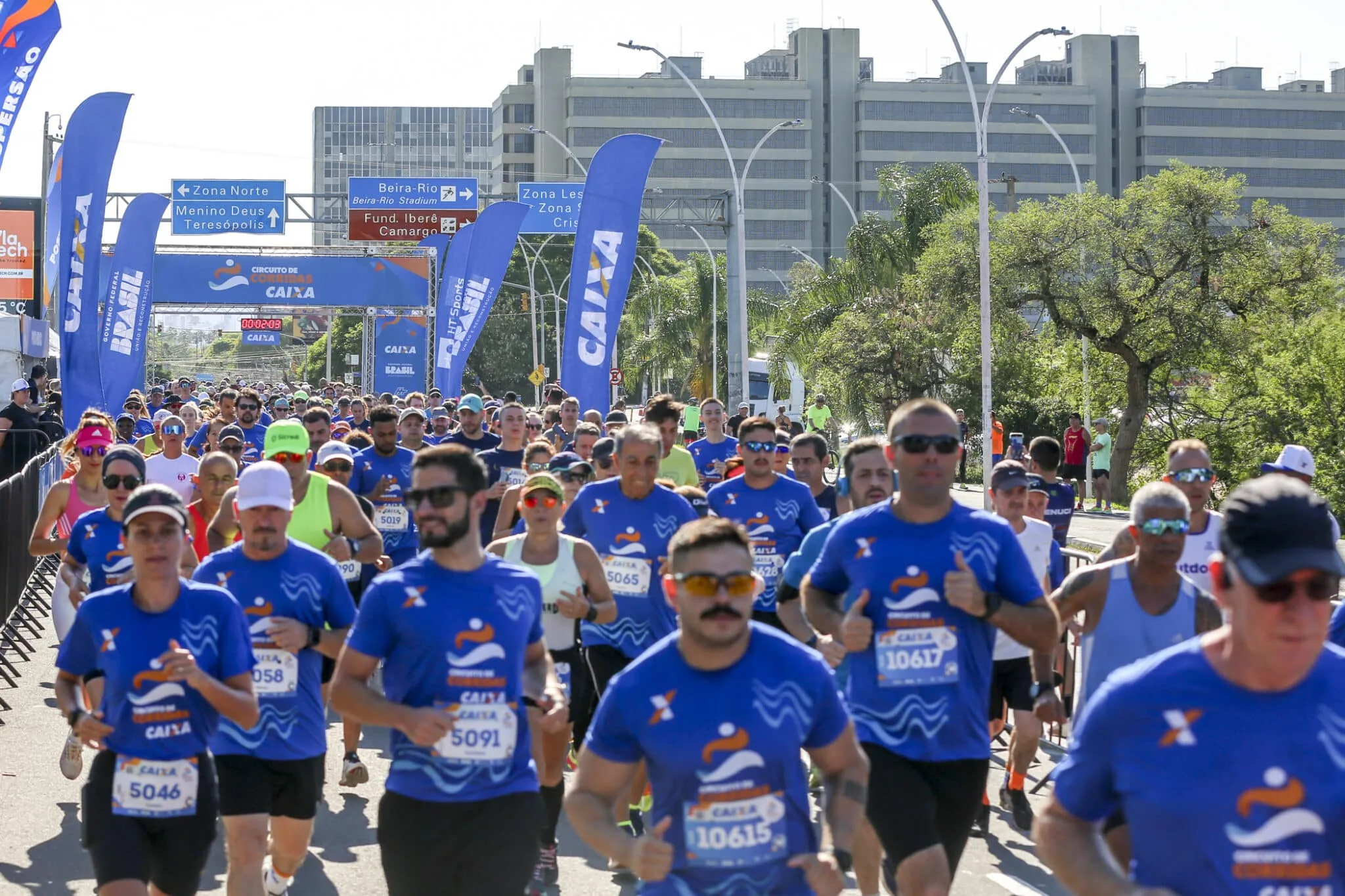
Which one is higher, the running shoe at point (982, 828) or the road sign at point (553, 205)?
the road sign at point (553, 205)

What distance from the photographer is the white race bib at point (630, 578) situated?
315 inches

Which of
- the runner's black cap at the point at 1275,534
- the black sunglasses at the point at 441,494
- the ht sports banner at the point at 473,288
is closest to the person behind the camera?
the runner's black cap at the point at 1275,534

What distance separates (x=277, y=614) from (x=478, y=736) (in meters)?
1.43

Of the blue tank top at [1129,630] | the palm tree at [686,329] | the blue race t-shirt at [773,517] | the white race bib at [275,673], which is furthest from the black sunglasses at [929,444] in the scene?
the palm tree at [686,329]

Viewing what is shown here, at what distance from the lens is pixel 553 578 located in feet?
24.2

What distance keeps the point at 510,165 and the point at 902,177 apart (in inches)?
3373

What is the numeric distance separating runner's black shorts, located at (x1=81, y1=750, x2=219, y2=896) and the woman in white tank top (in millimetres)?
1974

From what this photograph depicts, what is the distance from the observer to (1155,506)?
6273 millimetres

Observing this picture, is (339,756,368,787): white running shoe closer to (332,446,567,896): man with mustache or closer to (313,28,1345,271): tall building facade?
(332,446,567,896): man with mustache

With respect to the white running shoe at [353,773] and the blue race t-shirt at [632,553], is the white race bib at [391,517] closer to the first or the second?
the white running shoe at [353,773]

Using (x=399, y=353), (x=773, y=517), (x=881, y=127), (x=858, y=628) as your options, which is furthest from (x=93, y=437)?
(x=881, y=127)

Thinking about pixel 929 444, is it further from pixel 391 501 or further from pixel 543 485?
pixel 391 501

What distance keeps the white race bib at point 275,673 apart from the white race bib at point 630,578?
218cm

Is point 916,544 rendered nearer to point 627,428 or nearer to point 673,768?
point 673,768
